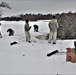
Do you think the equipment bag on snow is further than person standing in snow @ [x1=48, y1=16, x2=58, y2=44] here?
No

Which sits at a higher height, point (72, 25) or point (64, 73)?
point (64, 73)

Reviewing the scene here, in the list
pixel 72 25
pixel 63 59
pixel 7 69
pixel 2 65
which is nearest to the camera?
pixel 7 69

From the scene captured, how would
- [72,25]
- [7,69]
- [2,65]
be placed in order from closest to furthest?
[7,69] → [2,65] → [72,25]

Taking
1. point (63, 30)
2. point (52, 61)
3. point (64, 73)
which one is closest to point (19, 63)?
point (52, 61)

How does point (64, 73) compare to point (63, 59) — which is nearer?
point (64, 73)

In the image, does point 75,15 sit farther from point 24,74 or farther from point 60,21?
point 24,74

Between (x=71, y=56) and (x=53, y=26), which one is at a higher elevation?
(x=71, y=56)

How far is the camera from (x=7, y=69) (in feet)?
34.4

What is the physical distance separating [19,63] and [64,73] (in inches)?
98.6

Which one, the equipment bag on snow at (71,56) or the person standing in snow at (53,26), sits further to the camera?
the person standing in snow at (53,26)

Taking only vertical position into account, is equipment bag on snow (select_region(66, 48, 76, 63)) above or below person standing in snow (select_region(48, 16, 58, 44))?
above

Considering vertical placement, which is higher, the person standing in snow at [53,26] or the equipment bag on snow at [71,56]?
the equipment bag on snow at [71,56]

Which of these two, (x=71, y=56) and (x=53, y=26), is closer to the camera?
(x=71, y=56)

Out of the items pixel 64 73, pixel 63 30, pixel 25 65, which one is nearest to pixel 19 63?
pixel 25 65
